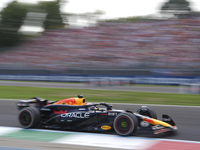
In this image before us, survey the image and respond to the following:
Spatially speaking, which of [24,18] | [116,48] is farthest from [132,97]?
[24,18]

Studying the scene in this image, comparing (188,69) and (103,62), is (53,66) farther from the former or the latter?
(188,69)

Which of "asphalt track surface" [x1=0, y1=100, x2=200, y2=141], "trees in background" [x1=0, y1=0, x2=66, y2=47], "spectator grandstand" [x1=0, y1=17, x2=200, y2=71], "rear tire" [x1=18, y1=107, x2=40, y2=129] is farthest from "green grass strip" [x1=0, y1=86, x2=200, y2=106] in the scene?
"trees in background" [x1=0, y1=0, x2=66, y2=47]

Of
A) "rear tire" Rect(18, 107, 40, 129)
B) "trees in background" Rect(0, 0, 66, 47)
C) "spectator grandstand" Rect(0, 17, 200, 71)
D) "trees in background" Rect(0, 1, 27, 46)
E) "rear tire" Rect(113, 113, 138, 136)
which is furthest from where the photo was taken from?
"trees in background" Rect(0, 0, 66, 47)

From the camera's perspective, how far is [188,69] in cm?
1620

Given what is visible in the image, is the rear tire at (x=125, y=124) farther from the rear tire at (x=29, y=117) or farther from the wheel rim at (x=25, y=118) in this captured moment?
the wheel rim at (x=25, y=118)

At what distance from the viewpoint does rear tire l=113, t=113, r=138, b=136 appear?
14.5 ft

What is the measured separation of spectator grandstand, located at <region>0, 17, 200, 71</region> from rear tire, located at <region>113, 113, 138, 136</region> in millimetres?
13002

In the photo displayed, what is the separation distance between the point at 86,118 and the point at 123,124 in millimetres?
749

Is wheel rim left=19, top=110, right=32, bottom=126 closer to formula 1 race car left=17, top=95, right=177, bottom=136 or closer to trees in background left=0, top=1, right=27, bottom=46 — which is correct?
formula 1 race car left=17, top=95, right=177, bottom=136

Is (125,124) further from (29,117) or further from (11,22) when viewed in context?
(11,22)

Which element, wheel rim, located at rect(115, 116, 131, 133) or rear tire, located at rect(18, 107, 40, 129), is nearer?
wheel rim, located at rect(115, 116, 131, 133)

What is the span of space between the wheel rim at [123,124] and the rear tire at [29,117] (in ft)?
5.13

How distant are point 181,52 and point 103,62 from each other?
211 inches

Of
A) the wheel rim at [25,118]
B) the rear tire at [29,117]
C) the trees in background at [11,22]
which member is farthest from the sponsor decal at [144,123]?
the trees in background at [11,22]
